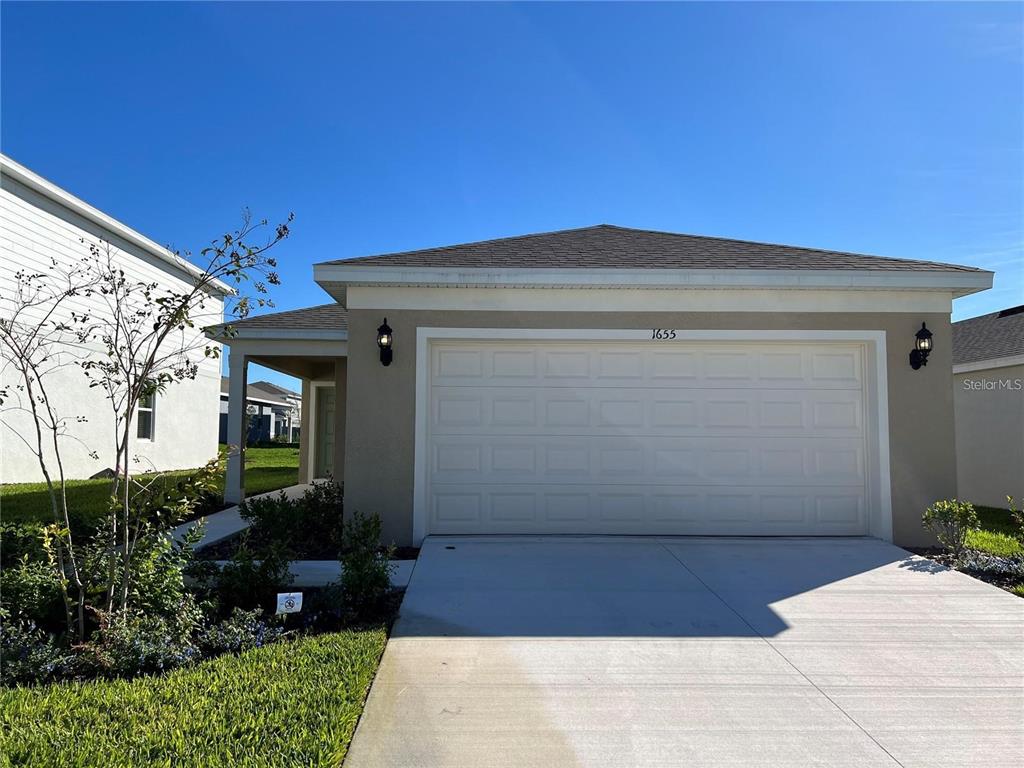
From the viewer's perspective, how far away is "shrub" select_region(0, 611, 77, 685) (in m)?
3.58

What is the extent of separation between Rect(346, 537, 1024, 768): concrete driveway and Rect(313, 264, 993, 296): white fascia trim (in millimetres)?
3084

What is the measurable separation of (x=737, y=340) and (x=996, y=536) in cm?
448

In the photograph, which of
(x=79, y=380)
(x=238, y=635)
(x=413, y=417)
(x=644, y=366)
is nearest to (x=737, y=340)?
(x=644, y=366)

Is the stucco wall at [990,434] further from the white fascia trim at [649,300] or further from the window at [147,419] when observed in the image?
the window at [147,419]

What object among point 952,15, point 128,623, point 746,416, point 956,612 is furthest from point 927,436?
point 128,623

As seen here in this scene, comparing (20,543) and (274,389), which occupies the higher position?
(274,389)

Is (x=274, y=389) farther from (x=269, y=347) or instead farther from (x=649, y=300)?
(x=649, y=300)

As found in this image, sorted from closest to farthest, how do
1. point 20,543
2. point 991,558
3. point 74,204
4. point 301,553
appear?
point 20,543 < point 991,558 < point 301,553 < point 74,204

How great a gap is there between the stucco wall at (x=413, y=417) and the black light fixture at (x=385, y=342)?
0.07 metres

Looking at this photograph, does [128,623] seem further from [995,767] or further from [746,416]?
[746,416]

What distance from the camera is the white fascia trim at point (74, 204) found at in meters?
12.5

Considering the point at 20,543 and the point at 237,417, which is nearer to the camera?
the point at 20,543

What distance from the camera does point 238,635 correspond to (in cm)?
400

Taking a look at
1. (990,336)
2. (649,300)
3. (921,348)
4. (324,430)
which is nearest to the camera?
(921,348)
